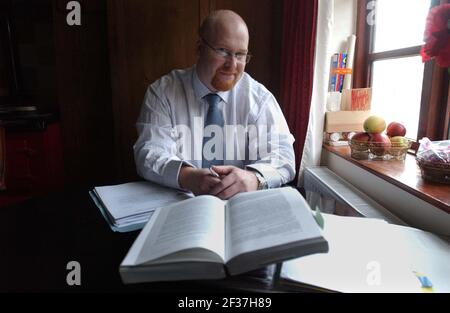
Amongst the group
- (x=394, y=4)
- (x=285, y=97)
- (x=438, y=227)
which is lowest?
(x=438, y=227)

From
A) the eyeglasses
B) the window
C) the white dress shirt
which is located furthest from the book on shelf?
the eyeglasses

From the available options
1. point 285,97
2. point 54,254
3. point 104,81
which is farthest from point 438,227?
point 104,81

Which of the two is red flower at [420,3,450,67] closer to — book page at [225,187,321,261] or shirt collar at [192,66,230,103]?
book page at [225,187,321,261]

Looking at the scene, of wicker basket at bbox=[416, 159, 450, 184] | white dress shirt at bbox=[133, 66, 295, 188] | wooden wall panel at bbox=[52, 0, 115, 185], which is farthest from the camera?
wooden wall panel at bbox=[52, 0, 115, 185]

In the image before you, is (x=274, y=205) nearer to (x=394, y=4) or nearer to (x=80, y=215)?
(x=80, y=215)

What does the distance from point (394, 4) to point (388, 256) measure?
142 centimetres

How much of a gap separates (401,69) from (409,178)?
74 centimetres

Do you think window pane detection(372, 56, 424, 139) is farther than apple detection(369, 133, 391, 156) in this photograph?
Yes

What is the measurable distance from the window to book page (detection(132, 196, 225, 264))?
3.30 feet

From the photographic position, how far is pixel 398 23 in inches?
59.1

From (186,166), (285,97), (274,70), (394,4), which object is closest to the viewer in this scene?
(186,166)

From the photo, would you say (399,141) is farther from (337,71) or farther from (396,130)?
(337,71)

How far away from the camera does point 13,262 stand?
0.60m

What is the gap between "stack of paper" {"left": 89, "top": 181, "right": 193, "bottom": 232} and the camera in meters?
0.75
